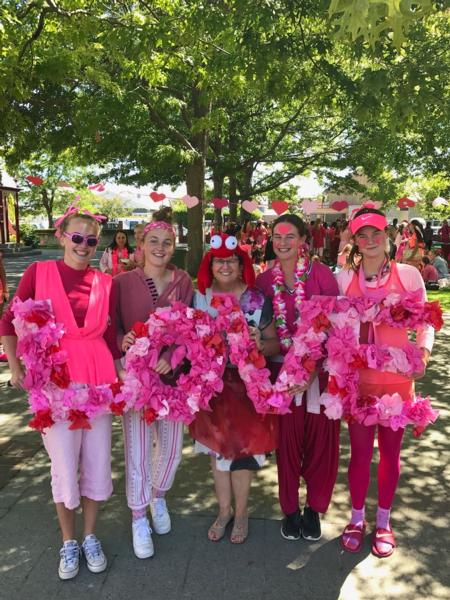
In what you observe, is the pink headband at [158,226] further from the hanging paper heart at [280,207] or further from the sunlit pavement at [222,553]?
the sunlit pavement at [222,553]

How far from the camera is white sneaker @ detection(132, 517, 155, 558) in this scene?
295 centimetres

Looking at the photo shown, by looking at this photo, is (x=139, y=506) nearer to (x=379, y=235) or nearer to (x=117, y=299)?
(x=117, y=299)

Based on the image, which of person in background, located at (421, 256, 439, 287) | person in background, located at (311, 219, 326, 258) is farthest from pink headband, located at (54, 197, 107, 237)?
person in background, located at (311, 219, 326, 258)

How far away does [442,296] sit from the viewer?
1262 cm

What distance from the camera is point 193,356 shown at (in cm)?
286

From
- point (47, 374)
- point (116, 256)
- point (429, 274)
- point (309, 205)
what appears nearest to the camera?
point (47, 374)

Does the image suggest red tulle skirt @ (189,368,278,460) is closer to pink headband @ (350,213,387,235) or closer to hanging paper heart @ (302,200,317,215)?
pink headband @ (350,213,387,235)

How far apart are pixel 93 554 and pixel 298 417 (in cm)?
142

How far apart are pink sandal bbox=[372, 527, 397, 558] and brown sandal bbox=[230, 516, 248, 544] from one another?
2.54 feet

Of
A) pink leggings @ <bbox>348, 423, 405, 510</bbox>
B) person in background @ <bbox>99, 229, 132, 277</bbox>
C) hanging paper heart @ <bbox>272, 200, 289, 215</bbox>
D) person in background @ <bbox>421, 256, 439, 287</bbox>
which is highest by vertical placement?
hanging paper heart @ <bbox>272, 200, 289, 215</bbox>

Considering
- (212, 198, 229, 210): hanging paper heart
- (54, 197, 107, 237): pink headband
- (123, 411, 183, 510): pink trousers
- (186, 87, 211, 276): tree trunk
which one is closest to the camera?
(54, 197, 107, 237): pink headband

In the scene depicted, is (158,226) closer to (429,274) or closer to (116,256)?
(116,256)

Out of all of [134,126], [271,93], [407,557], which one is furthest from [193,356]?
[134,126]

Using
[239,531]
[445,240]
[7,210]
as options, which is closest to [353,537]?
[239,531]
